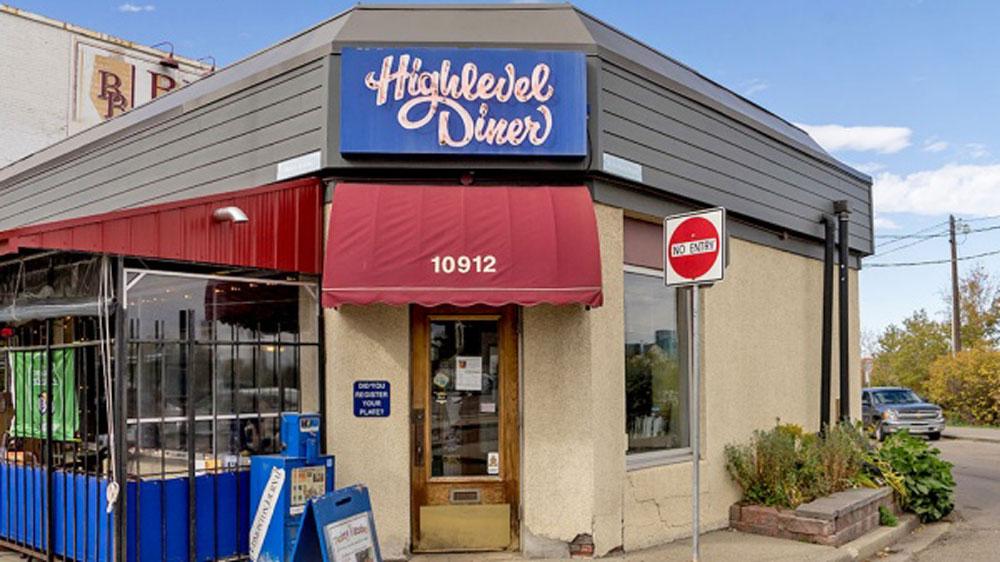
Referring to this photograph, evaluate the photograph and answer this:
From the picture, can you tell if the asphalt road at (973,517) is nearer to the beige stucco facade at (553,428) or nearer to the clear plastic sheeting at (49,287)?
the beige stucco facade at (553,428)

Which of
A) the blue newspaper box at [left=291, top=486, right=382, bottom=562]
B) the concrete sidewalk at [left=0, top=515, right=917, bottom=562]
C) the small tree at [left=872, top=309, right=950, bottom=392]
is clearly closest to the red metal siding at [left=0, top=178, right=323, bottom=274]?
the blue newspaper box at [left=291, top=486, right=382, bottom=562]

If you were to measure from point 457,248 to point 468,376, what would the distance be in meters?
1.32

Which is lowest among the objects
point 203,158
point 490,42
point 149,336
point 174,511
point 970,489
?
point 970,489

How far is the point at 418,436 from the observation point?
8078 millimetres

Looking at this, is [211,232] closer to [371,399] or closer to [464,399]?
[371,399]

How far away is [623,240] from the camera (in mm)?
8734

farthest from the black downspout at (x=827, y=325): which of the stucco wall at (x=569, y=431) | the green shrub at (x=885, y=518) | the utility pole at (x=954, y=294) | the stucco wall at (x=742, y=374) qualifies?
the utility pole at (x=954, y=294)

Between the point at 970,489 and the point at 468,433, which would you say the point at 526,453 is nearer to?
the point at 468,433

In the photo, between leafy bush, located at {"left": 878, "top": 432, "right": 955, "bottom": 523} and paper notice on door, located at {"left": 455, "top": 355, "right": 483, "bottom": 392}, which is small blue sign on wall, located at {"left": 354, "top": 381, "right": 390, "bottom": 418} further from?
leafy bush, located at {"left": 878, "top": 432, "right": 955, "bottom": 523}

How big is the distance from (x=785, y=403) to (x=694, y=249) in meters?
5.32

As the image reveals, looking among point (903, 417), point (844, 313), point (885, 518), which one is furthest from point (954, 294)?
point (885, 518)

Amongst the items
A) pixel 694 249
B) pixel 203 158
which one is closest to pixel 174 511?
pixel 203 158

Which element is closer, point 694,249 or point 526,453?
point 694,249

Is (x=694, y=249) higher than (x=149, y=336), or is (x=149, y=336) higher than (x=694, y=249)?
(x=694, y=249)
